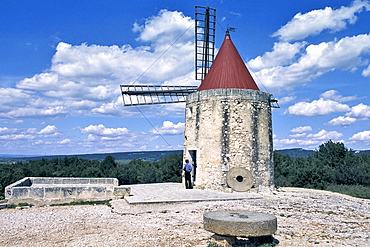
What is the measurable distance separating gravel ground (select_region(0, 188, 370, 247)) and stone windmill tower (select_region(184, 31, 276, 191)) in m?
2.07

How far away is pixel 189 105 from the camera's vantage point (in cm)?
1362

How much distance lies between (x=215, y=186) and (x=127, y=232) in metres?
6.39

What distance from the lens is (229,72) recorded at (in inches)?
516

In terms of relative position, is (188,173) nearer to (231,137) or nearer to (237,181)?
(237,181)

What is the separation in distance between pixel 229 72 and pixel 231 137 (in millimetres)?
2919

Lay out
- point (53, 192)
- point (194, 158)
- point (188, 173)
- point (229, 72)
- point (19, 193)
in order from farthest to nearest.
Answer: point (194, 158) < point (229, 72) < point (188, 173) < point (53, 192) < point (19, 193)

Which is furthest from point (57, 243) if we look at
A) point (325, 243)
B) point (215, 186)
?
point (215, 186)

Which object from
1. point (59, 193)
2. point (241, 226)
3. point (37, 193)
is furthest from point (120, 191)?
point (241, 226)

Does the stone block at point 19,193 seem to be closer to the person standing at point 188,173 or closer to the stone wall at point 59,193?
the stone wall at point 59,193

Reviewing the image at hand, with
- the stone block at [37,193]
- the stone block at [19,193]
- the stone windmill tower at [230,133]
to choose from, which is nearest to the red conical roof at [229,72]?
the stone windmill tower at [230,133]

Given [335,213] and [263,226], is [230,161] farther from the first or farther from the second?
[263,226]

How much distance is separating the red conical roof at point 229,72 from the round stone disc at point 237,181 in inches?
135

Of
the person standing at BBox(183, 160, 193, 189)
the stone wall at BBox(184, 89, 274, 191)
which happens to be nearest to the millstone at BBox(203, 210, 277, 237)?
the stone wall at BBox(184, 89, 274, 191)

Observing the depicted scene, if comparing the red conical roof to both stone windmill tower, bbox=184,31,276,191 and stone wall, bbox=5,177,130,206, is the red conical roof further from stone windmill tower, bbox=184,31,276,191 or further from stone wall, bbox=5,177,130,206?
stone wall, bbox=5,177,130,206
